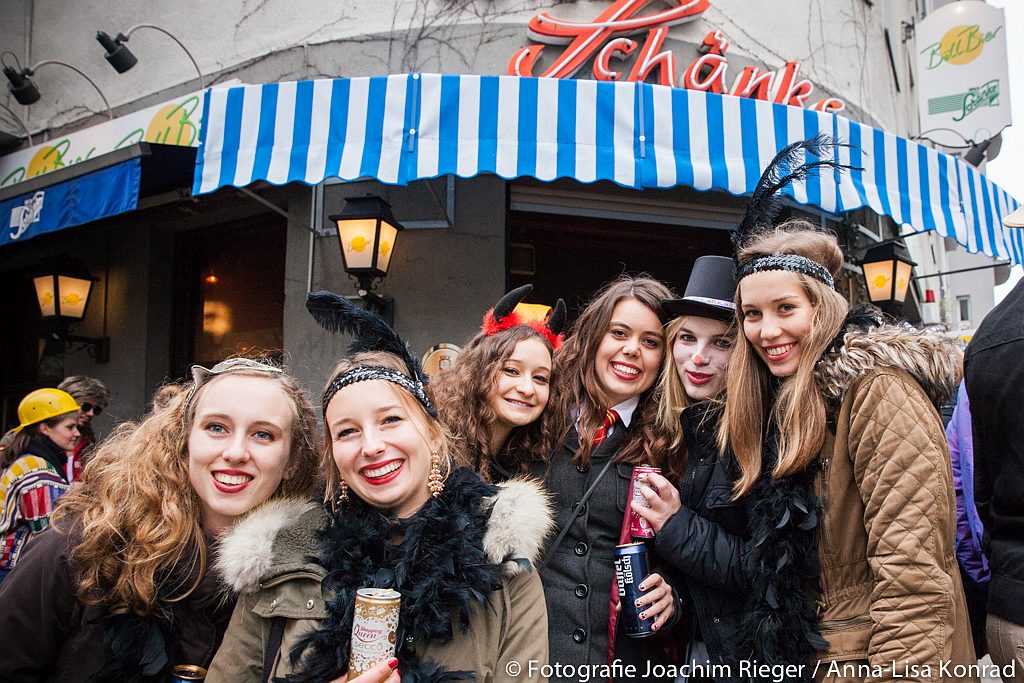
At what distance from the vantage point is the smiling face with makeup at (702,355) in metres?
2.86

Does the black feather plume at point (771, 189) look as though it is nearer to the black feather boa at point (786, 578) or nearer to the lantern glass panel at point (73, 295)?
the black feather boa at point (786, 578)

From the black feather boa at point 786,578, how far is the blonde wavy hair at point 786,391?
0.09 m

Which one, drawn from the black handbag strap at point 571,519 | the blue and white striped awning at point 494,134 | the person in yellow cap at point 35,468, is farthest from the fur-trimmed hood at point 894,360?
the person in yellow cap at point 35,468

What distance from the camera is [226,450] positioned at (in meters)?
2.10

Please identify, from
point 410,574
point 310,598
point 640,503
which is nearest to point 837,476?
point 640,503

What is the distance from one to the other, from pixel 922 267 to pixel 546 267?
22.1 ft

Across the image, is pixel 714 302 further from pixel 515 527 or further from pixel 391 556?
pixel 391 556

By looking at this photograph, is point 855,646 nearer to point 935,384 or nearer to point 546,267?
point 935,384

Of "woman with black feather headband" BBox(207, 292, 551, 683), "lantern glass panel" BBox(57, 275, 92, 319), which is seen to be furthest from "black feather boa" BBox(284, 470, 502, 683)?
"lantern glass panel" BBox(57, 275, 92, 319)

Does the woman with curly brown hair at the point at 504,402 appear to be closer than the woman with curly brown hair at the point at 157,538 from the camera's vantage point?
No

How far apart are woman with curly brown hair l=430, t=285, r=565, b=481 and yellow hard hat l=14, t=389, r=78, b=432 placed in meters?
3.32

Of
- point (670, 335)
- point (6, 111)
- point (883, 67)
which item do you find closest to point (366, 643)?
point (670, 335)

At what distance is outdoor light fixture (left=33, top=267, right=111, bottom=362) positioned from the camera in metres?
6.92

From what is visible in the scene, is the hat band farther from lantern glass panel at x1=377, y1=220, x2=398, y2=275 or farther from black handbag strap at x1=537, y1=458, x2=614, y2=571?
lantern glass panel at x1=377, y1=220, x2=398, y2=275
